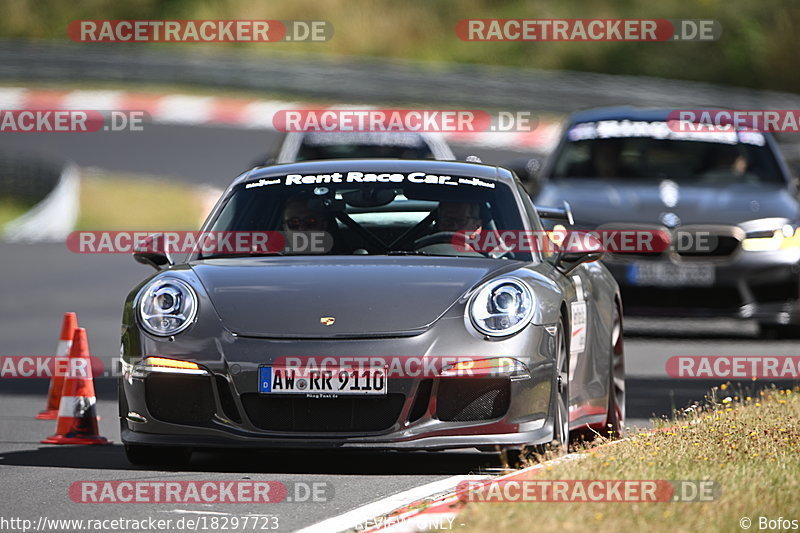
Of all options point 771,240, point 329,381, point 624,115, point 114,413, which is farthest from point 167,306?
point 624,115

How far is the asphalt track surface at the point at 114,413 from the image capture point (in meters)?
6.91

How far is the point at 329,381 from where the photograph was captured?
7336 mm

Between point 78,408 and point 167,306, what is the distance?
1.61 m

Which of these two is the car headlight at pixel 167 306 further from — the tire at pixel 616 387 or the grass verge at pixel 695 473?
the tire at pixel 616 387

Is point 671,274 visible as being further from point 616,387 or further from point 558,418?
point 558,418

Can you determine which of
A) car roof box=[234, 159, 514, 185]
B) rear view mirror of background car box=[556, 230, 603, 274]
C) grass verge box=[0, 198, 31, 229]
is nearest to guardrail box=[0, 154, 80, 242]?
grass verge box=[0, 198, 31, 229]

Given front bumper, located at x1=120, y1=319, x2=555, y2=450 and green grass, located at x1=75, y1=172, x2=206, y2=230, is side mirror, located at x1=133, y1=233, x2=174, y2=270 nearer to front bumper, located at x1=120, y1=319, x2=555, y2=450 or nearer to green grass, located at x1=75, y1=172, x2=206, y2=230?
front bumper, located at x1=120, y1=319, x2=555, y2=450

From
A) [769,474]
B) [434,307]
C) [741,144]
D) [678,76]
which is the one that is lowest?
[769,474]

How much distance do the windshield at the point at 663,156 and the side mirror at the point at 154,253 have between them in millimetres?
7141

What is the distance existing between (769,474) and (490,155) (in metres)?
23.5

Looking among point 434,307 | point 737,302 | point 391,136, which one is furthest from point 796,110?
point 434,307

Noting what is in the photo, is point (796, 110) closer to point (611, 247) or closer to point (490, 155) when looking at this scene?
point (490, 155)

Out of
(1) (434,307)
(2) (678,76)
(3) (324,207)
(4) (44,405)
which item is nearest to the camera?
(1) (434,307)

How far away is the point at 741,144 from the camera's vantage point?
15469 mm
